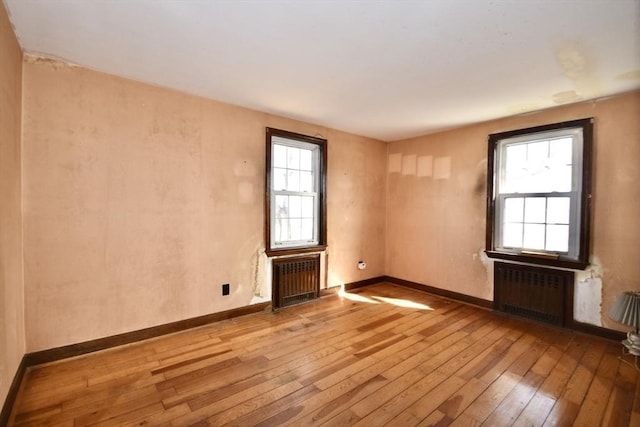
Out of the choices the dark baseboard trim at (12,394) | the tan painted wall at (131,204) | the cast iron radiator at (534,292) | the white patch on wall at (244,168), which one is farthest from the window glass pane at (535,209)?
the dark baseboard trim at (12,394)

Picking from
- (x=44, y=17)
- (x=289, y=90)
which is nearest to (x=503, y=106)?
(x=289, y=90)

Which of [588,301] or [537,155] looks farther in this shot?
[537,155]

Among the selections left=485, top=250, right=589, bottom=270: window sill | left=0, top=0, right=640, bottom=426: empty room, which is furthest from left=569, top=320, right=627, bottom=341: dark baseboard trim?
left=485, top=250, right=589, bottom=270: window sill

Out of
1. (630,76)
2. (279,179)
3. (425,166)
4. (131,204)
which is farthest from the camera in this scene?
(425,166)

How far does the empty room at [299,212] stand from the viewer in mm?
1823

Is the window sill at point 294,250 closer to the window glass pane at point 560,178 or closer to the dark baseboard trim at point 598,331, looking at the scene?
the window glass pane at point 560,178

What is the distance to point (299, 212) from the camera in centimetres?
403

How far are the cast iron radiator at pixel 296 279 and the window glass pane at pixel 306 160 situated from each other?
125 centimetres

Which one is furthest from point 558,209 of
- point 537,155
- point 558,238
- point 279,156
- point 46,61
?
point 46,61

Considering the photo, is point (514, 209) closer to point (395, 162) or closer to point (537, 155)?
point (537, 155)

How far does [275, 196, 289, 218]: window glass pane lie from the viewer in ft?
12.4

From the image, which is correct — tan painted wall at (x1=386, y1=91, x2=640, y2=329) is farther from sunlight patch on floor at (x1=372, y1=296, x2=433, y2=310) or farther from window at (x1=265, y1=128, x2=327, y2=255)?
window at (x1=265, y1=128, x2=327, y2=255)

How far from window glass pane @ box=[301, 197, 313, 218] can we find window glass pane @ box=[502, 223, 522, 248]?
8.32ft

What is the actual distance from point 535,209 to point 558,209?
0.22m
